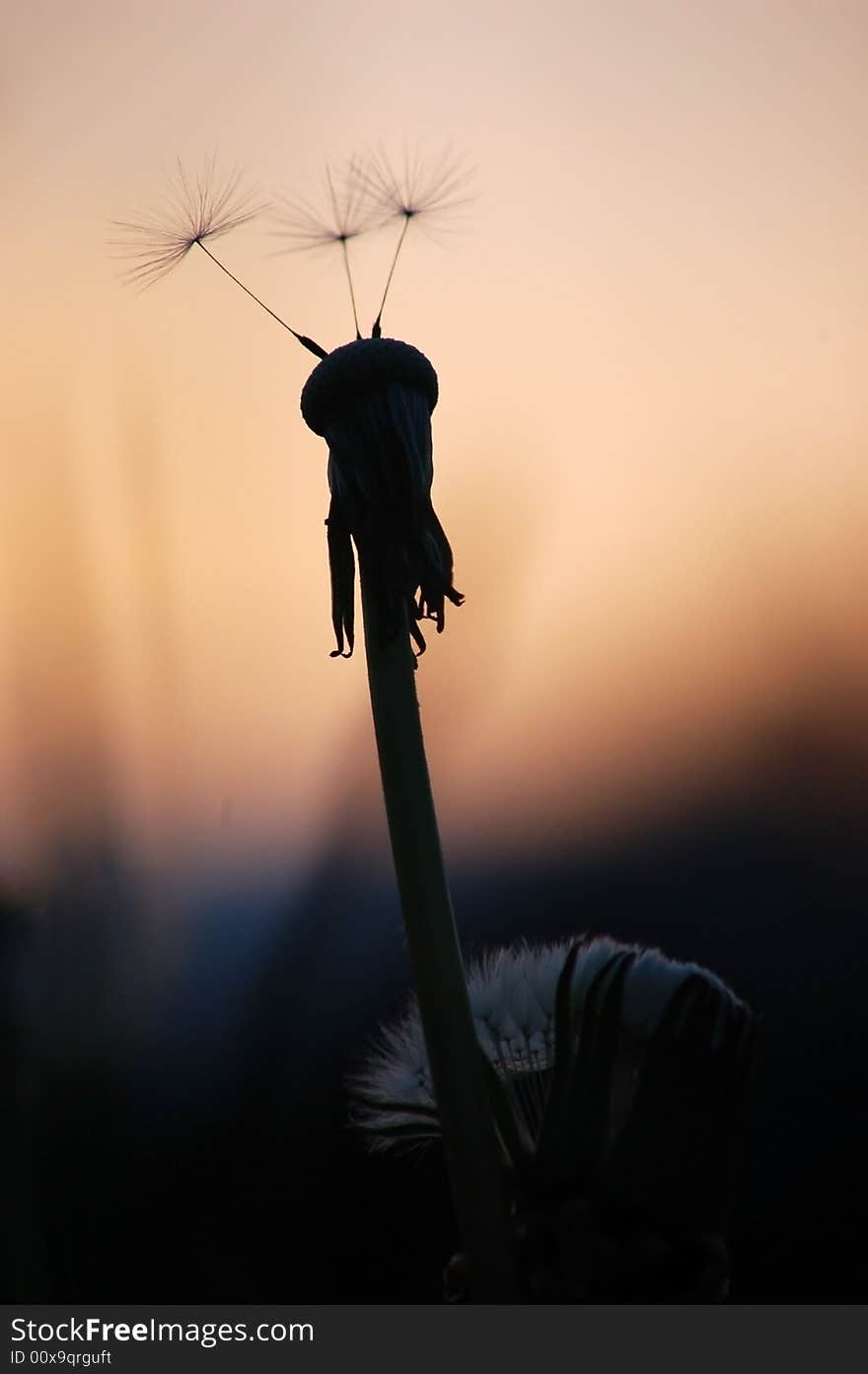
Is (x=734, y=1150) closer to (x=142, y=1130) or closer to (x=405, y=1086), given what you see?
(x=405, y=1086)

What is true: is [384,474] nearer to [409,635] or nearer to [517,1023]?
[409,635]

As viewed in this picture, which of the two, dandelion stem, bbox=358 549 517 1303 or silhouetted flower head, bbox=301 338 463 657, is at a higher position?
silhouetted flower head, bbox=301 338 463 657

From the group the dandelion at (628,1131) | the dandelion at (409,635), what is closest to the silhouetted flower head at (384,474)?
Answer: the dandelion at (409,635)

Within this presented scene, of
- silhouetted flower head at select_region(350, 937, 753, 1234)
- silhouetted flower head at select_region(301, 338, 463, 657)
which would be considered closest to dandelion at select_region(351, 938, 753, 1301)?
silhouetted flower head at select_region(350, 937, 753, 1234)

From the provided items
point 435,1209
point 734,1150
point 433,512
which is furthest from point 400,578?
point 435,1209

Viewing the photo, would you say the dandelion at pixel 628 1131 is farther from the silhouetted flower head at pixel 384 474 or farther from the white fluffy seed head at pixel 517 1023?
the silhouetted flower head at pixel 384 474

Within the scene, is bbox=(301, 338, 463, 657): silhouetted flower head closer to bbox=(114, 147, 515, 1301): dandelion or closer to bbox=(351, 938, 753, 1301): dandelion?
bbox=(114, 147, 515, 1301): dandelion

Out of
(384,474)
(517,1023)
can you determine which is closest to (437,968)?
(517,1023)
